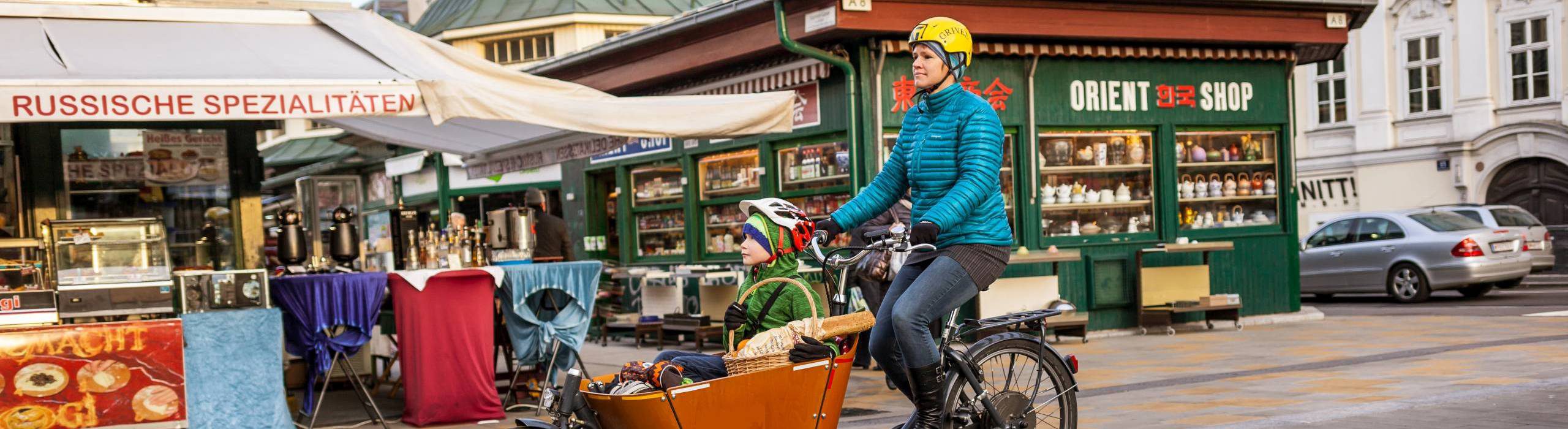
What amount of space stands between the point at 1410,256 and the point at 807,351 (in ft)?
51.0

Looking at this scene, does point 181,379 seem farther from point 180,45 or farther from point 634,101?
point 634,101

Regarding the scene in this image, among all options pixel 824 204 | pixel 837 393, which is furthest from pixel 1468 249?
pixel 837 393

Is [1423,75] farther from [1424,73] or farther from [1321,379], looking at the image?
[1321,379]

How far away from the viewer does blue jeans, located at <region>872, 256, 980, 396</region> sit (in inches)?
198

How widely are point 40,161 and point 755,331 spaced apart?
5896 mm

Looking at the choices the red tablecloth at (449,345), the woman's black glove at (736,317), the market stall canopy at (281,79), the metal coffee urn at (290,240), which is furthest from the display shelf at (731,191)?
the woman's black glove at (736,317)

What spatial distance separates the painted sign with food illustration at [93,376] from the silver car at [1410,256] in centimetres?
1562

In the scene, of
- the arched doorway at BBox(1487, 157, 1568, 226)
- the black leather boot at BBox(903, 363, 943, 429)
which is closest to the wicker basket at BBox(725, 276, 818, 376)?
the black leather boot at BBox(903, 363, 943, 429)

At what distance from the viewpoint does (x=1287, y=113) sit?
1502 cm

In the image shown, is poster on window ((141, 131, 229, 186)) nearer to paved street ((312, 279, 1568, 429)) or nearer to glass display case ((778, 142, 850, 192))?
paved street ((312, 279, 1568, 429))

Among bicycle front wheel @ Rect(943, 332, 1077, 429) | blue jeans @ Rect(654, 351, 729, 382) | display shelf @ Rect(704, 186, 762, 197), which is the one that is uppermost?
display shelf @ Rect(704, 186, 762, 197)

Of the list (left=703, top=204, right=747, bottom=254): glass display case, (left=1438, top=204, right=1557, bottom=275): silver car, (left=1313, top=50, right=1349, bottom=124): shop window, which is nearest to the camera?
(left=703, top=204, right=747, bottom=254): glass display case

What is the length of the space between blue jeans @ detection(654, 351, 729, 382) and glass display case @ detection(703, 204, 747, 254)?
9.87 m

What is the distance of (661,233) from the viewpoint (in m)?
16.9
